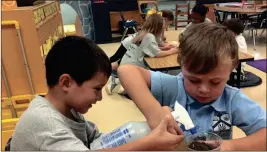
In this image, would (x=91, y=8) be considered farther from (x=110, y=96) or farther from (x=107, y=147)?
(x=107, y=147)

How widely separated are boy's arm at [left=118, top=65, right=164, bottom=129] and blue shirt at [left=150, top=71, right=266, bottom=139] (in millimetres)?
33

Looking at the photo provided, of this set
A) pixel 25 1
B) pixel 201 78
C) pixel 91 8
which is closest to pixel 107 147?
pixel 201 78

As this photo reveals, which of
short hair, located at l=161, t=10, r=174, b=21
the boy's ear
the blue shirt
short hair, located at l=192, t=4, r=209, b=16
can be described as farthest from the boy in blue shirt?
short hair, located at l=161, t=10, r=174, b=21

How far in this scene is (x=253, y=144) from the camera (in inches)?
16.8

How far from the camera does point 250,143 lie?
0.43 m

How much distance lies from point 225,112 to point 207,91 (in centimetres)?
7

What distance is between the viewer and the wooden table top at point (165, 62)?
1.30m

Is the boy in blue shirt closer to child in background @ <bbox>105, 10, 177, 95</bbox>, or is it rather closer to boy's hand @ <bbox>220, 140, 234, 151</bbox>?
boy's hand @ <bbox>220, 140, 234, 151</bbox>

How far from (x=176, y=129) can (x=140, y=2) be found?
3.41 feet

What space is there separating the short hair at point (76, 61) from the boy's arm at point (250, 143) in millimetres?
244

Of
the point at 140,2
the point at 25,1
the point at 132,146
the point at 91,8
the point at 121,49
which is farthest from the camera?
the point at 91,8

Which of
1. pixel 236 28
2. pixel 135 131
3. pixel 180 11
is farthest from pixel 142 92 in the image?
pixel 180 11

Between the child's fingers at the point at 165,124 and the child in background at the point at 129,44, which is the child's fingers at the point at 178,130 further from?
the child in background at the point at 129,44

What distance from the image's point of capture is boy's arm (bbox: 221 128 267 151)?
39 centimetres
